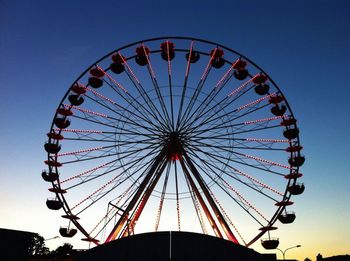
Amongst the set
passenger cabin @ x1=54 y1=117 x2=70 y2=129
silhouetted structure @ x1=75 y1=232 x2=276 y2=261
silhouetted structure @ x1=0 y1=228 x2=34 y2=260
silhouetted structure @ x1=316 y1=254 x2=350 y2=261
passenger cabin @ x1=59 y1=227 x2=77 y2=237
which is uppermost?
passenger cabin @ x1=54 y1=117 x2=70 y2=129

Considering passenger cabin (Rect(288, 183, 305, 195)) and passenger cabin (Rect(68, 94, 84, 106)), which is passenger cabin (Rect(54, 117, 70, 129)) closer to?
passenger cabin (Rect(68, 94, 84, 106))

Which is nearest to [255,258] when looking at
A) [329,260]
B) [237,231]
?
[237,231]

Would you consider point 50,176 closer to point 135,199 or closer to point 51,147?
point 51,147

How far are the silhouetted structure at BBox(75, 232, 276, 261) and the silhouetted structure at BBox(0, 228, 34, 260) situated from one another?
4.66m

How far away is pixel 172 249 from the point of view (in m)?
13.0

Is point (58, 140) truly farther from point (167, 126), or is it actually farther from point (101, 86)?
point (167, 126)

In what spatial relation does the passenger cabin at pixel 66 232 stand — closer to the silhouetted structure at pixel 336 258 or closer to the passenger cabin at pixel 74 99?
the passenger cabin at pixel 74 99

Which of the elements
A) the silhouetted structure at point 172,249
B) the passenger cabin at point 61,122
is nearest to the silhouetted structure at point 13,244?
the silhouetted structure at point 172,249

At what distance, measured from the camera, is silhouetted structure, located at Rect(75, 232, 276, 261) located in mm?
12695

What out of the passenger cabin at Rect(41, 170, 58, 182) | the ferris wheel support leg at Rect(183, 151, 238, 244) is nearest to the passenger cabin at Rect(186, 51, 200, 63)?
the ferris wheel support leg at Rect(183, 151, 238, 244)

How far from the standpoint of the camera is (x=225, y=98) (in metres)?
19.9

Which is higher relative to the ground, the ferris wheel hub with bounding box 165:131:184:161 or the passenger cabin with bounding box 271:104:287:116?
the passenger cabin with bounding box 271:104:287:116

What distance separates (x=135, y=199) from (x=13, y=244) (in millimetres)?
6058

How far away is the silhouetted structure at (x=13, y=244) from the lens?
14.6 m
